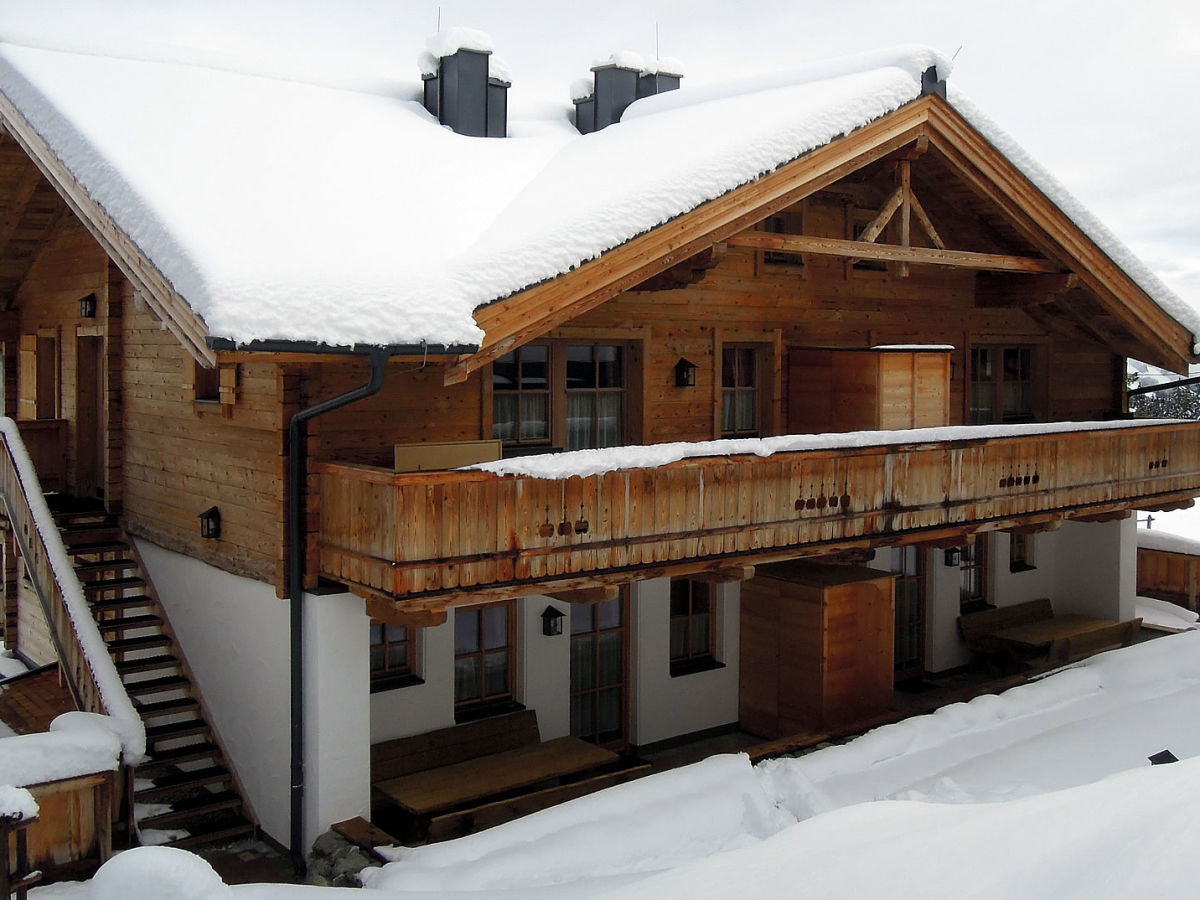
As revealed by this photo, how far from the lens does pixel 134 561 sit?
14.2 metres

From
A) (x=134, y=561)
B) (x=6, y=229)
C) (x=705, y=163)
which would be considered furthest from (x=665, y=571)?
(x=6, y=229)

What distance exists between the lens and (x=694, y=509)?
11688mm

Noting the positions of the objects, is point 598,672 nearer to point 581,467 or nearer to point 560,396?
point 560,396

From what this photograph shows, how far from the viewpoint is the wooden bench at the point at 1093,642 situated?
1869 cm

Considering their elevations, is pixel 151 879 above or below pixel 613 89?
below

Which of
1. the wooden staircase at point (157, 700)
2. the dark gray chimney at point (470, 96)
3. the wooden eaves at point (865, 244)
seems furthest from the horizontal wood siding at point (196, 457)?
the dark gray chimney at point (470, 96)

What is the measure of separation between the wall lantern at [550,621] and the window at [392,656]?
158cm

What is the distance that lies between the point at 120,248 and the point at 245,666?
13.9ft

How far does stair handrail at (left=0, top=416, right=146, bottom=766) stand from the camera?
11.3 metres

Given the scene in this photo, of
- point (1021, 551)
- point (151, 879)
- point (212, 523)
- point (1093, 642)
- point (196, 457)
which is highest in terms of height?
point (196, 457)

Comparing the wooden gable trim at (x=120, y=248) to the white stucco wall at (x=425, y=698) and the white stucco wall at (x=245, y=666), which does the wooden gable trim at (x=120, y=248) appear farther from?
the white stucco wall at (x=425, y=698)

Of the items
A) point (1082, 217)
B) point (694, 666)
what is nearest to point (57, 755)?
point (694, 666)

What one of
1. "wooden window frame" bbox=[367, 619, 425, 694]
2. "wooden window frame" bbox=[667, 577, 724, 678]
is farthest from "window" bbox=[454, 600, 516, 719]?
"wooden window frame" bbox=[667, 577, 724, 678]

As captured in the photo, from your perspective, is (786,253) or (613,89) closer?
(786,253)
